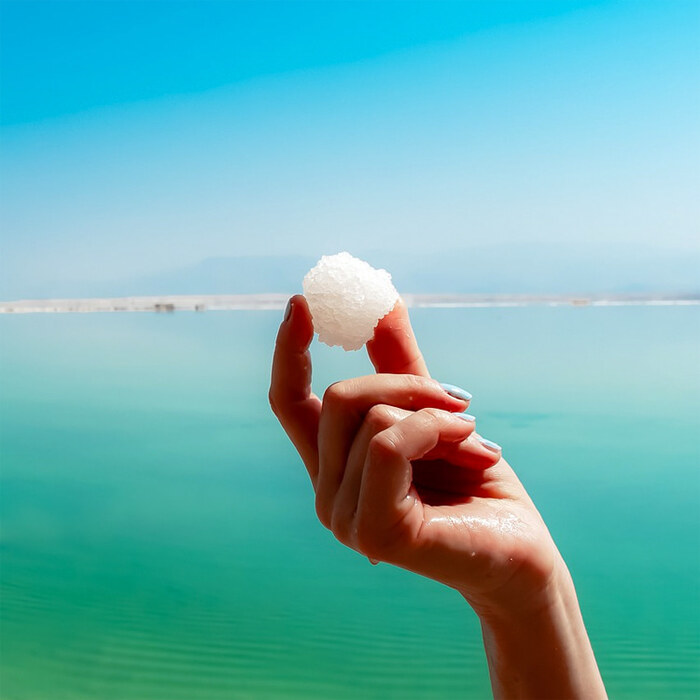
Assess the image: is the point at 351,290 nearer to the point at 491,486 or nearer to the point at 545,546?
the point at 491,486

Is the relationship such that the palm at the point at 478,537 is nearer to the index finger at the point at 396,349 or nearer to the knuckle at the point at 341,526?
the knuckle at the point at 341,526

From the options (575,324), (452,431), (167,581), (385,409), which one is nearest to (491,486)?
(452,431)

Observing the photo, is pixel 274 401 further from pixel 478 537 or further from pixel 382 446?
pixel 478 537

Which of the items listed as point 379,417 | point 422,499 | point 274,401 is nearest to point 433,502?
point 422,499

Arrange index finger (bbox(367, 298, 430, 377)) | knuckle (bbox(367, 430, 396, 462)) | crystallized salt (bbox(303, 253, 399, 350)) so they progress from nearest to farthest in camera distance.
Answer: knuckle (bbox(367, 430, 396, 462)) < index finger (bbox(367, 298, 430, 377)) < crystallized salt (bbox(303, 253, 399, 350))

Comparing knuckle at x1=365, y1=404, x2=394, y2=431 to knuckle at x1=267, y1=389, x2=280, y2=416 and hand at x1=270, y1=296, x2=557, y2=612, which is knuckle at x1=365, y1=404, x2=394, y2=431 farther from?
knuckle at x1=267, y1=389, x2=280, y2=416

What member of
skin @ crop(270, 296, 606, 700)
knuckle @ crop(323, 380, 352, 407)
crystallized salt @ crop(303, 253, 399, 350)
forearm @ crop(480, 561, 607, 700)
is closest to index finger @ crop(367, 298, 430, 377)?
skin @ crop(270, 296, 606, 700)

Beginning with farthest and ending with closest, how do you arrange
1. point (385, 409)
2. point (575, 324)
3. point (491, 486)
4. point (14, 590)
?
point (575, 324)
point (14, 590)
point (491, 486)
point (385, 409)

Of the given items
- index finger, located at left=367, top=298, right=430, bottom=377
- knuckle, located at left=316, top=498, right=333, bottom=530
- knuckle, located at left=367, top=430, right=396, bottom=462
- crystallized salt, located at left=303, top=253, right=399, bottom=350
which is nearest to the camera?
knuckle, located at left=367, top=430, right=396, bottom=462
